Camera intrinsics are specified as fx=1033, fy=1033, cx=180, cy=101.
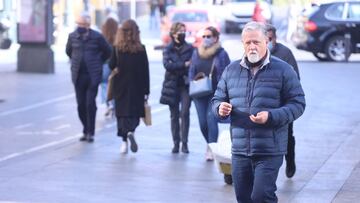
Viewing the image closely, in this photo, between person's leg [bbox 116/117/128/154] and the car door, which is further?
the car door

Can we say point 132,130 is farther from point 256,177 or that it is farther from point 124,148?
point 256,177

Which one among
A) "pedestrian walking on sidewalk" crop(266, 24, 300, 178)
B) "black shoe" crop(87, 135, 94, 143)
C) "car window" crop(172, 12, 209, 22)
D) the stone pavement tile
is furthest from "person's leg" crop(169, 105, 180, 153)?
"car window" crop(172, 12, 209, 22)

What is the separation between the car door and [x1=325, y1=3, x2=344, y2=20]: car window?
0.23 metres

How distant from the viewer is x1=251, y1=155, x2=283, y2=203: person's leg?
6.75 metres

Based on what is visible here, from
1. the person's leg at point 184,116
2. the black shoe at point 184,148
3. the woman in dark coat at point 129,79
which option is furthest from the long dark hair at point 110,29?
the black shoe at point 184,148

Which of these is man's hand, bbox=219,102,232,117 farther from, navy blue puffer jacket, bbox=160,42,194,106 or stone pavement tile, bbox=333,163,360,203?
navy blue puffer jacket, bbox=160,42,194,106

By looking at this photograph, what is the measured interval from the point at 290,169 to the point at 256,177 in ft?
11.9

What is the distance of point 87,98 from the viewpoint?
1328cm

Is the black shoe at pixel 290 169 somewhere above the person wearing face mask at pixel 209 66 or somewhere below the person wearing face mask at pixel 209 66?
below

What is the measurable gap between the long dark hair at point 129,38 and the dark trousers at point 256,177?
5415 millimetres

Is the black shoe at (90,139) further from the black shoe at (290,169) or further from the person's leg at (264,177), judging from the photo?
the person's leg at (264,177)

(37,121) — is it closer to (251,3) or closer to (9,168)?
(9,168)

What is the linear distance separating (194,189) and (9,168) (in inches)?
92.2

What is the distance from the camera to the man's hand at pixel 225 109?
6.73 m
